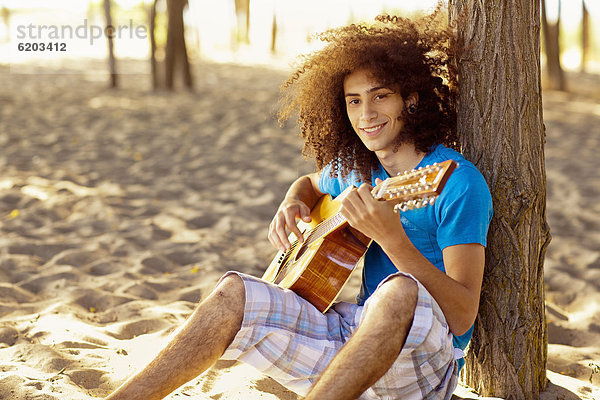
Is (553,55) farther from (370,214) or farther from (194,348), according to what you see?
(194,348)

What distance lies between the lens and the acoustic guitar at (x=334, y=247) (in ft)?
6.57

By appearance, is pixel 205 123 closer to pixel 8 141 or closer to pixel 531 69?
pixel 8 141

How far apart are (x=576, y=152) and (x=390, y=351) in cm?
599

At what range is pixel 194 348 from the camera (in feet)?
7.10

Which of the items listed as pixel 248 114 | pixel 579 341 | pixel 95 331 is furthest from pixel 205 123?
pixel 579 341

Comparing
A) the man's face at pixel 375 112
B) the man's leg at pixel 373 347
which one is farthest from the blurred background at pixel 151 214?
the man's leg at pixel 373 347

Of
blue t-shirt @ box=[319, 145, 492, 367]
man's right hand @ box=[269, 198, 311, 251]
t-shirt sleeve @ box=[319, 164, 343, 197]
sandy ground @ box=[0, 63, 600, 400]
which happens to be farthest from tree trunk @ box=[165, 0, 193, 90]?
blue t-shirt @ box=[319, 145, 492, 367]

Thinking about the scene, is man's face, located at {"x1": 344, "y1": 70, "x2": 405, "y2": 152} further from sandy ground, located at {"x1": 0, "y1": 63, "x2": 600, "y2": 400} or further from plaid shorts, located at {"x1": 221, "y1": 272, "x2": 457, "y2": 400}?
sandy ground, located at {"x1": 0, "y1": 63, "x2": 600, "y2": 400}

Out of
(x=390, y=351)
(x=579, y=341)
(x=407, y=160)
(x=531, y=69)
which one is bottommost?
(x=579, y=341)

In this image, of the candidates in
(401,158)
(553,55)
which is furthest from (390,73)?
(553,55)

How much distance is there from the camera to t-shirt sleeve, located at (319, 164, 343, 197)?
9.47 feet

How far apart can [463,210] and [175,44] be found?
31.7 feet

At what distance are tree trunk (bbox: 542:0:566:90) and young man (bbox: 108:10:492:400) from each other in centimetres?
983

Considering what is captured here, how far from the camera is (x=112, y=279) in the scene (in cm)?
380
